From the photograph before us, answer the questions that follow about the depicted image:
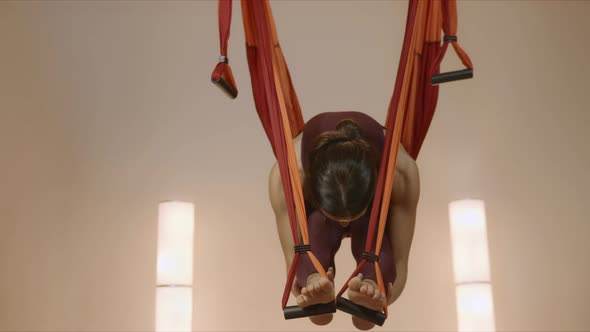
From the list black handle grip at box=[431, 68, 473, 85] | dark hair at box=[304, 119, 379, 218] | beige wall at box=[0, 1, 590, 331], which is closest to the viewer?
dark hair at box=[304, 119, 379, 218]

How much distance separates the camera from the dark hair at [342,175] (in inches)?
56.3

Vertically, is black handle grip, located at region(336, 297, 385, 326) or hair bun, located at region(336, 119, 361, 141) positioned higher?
hair bun, located at region(336, 119, 361, 141)

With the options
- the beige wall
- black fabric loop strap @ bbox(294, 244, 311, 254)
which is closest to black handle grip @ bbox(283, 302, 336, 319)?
black fabric loop strap @ bbox(294, 244, 311, 254)

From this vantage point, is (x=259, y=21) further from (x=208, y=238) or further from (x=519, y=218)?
(x=519, y=218)

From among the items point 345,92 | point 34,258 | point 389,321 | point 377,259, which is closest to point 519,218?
point 389,321

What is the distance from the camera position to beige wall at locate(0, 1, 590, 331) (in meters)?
2.94

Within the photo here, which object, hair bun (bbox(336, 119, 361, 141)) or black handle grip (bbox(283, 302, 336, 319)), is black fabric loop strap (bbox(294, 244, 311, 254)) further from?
hair bun (bbox(336, 119, 361, 141))

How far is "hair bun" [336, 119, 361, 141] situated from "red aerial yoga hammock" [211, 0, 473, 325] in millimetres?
73

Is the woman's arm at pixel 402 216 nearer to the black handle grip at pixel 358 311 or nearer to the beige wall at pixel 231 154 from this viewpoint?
the black handle grip at pixel 358 311

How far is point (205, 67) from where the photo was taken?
319cm

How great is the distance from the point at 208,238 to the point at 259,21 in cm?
150

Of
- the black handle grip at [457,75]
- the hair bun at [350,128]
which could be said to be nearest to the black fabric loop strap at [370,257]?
the hair bun at [350,128]

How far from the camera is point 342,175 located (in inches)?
56.0

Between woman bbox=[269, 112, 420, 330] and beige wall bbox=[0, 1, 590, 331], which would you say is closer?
woman bbox=[269, 112, 420, 330]
